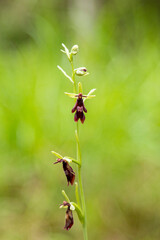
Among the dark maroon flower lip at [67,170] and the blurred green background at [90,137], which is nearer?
the dark maroon flower lip at [67,170]

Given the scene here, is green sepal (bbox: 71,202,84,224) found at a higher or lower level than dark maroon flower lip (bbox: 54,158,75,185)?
lower

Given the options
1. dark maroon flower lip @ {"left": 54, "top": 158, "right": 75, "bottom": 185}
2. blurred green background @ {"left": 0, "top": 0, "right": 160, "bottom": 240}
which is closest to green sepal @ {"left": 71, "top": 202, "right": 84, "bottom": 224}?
dark maroon flower lip @ {"left": 54, "top": 158, "right": 75, "bottom": 185}

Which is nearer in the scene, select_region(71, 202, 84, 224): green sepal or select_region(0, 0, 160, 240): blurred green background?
select_region(71, 202, 84, 224): green sepal

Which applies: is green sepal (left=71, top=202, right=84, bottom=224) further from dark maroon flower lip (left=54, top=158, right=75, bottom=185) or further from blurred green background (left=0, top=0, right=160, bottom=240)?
blurred green background (left=0, top=0, right=160, bottom=240)

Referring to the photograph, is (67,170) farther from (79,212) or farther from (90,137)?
(90,137)

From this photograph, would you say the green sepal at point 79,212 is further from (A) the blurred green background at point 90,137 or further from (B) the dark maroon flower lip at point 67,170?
(A) the blurred green background at point 90,137

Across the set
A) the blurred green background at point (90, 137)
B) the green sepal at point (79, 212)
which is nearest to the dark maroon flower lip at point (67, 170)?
the green sepal at point (79, 212)

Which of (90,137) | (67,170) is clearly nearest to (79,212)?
(67,170)

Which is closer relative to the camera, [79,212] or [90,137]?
[79,212]
